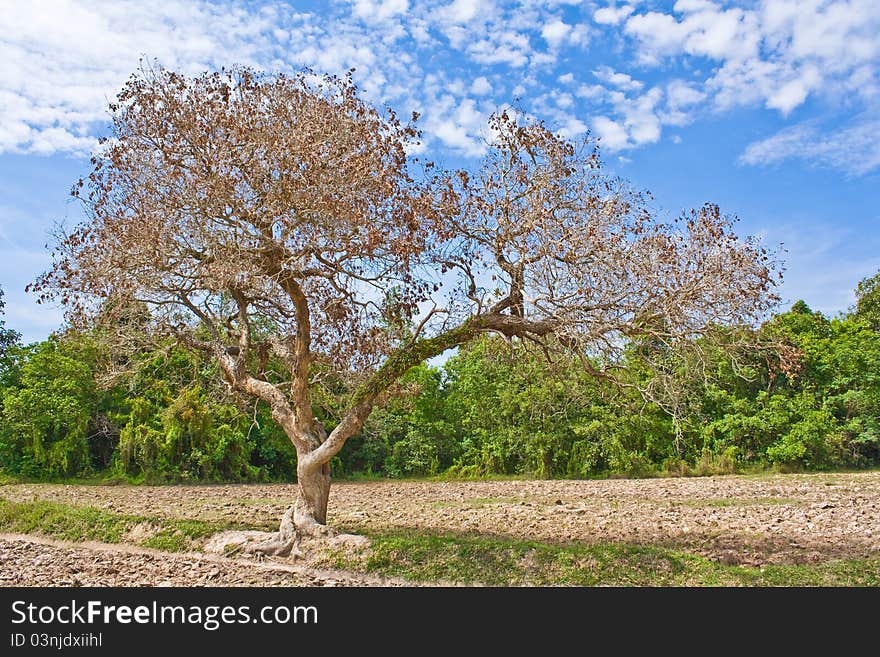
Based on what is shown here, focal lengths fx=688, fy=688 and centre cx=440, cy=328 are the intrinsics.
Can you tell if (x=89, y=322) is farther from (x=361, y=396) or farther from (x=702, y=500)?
(x=702, y=500)

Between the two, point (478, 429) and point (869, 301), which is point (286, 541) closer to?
point (478, 429)

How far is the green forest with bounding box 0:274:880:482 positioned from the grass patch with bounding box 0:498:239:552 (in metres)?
8.28

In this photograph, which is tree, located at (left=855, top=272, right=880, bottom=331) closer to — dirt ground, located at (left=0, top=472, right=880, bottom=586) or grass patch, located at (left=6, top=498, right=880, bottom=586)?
dirt ground, located at (left=0, top=472, right=880, bottom=586)

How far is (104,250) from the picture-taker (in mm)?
10219

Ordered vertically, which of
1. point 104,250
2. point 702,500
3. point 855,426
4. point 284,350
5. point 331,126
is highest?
point 331,126

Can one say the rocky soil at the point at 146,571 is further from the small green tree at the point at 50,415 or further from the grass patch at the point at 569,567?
the small green tree at the point at 50,415

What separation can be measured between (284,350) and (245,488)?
10439 mm

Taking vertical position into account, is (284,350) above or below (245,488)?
above

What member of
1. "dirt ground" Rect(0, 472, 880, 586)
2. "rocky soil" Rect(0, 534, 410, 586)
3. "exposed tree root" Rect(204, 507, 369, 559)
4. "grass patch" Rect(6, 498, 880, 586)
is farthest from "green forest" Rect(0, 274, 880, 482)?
"grass patch" Rect(6, 498, 880, 586)

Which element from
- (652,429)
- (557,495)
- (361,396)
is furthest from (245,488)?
(652,429)

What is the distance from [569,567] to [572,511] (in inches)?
216

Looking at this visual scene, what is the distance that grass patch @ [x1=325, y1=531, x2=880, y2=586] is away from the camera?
7766mm

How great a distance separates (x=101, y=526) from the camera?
39.1ft

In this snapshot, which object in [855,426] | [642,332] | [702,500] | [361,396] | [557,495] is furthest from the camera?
[855,426]
